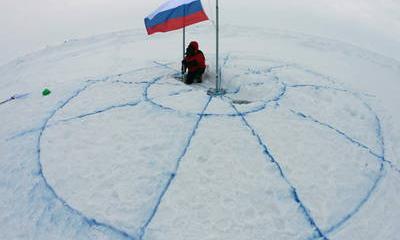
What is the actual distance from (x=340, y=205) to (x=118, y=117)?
3.59 metres

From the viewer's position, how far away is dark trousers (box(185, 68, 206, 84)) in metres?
7.37

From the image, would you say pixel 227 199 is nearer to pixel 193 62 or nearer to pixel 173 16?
pixel 193 62

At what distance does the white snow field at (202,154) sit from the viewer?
4.56 metres

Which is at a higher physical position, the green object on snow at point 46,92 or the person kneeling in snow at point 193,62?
the person kneeling in snow at point 193,62

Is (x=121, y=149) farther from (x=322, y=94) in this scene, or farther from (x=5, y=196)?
(x=322, y=94)

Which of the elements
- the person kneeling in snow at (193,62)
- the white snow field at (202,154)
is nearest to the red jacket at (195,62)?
the person kneeling in snow at (193,62)

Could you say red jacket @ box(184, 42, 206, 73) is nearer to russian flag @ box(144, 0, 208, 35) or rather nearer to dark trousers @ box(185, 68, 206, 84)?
dark trousers @ box(185, 68, 206, 84)

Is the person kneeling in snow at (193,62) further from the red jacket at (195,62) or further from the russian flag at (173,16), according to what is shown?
the russian flag at (173,16)

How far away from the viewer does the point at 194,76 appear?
744 cm

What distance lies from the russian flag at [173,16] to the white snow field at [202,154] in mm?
1157

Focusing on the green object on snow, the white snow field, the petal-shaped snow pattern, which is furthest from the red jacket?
the green object on snow

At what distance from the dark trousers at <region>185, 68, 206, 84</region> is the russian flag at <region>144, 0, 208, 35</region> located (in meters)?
1.01

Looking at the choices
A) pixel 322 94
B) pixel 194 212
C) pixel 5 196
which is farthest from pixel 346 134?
pixel 5 196

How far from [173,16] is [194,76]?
1.31 metres
